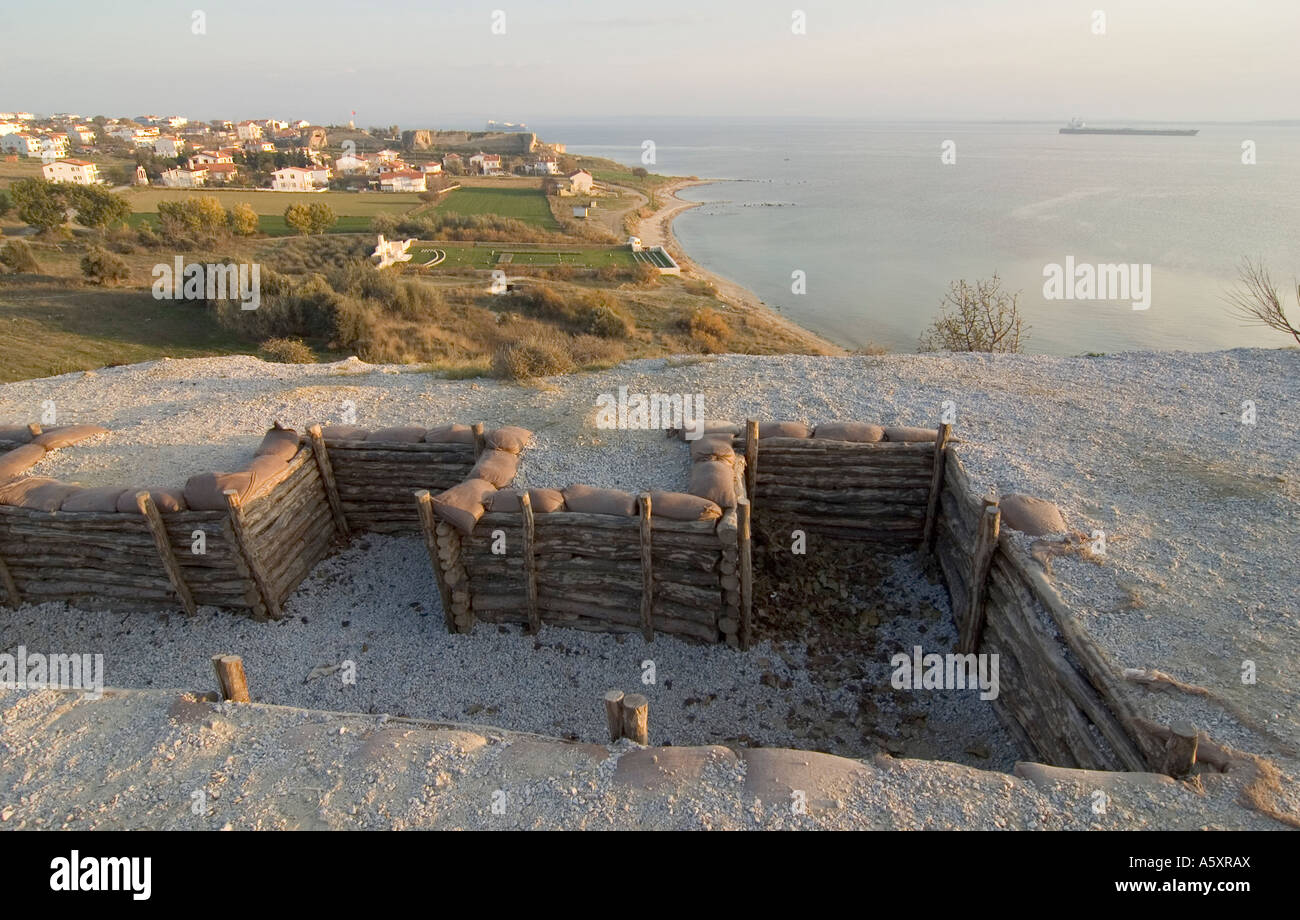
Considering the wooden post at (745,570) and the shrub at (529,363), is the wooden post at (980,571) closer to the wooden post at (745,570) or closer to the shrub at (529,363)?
the wooden post at (745,570)

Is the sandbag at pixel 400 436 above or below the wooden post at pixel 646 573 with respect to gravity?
above

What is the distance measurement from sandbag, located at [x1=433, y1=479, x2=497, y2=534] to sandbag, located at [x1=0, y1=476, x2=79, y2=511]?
4.91 metres

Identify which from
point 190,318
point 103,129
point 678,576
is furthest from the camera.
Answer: point 103,129

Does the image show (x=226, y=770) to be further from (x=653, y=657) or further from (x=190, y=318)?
(x=190, y=318)

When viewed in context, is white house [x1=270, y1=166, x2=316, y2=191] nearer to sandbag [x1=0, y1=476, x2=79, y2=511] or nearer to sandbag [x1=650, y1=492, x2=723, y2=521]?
sandbag [x1=0, y1=476, x2=79, y2=511]

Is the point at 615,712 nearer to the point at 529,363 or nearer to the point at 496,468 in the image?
the point at 496,468

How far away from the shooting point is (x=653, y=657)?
9.08 m

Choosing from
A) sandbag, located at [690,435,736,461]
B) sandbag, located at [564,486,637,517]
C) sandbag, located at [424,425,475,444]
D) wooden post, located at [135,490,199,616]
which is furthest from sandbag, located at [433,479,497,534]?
wooden post, located at [135,490,199,616]

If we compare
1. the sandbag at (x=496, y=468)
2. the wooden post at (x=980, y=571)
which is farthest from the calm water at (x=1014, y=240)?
the sandbag at (x=496, y=468)

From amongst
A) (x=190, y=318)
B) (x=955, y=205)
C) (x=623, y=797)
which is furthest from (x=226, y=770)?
(x=955, y=205)

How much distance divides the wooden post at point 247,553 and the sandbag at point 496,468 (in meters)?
2.84

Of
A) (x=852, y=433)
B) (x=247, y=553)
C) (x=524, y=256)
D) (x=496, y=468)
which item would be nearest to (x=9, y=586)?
(x=247, y=553)

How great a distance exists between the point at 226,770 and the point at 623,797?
320 cm

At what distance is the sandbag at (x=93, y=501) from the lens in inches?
358
